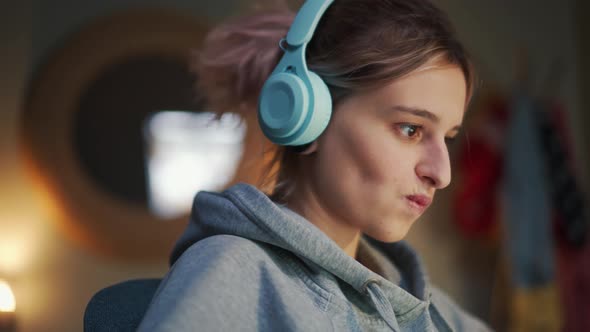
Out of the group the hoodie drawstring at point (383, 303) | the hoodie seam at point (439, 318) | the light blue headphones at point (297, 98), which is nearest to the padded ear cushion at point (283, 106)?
the light blue headphones at point (297, 98)

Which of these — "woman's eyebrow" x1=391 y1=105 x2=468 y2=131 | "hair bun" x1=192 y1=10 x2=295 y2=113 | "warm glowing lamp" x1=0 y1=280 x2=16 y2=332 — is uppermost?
"hair bun" x1=192 y1=10 x2=295 y2=113

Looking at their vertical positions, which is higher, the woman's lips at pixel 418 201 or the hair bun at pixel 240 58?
the hair bun at pixel 240 58

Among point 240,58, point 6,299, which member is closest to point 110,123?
point 6,299

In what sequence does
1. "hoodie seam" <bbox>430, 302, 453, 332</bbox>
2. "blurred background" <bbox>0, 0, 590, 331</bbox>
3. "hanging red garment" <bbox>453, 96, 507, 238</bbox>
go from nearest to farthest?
"hoodie seam" <bbox>430, 302, 453, 332</bbox> → "blurred background" <bbox>0, 0, 590, 331</bbox> → "hanging red garment" <bbox>453, 96, 507, 238</bbox>

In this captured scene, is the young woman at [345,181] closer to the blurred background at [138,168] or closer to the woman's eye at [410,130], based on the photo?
the woman's eye at [410,130]

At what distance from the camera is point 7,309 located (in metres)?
1.72

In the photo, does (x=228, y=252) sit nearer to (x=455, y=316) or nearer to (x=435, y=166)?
(x=435, y=166)

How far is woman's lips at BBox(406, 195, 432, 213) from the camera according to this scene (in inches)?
32.6

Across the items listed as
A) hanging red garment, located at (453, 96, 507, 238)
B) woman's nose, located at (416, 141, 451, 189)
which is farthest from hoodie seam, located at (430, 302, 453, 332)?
hanging red garment, located at (453, 96, 507, 238)

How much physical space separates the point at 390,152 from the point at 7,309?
1.37 metres

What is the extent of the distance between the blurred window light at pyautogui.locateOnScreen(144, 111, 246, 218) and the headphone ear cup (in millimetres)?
1298

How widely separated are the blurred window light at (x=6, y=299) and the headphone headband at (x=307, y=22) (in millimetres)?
1305

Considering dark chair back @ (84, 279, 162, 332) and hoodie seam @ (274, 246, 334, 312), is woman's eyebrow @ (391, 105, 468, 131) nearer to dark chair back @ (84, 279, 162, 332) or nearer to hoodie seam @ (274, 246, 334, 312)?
hoodie seam @ (274, 246, 334, 312)

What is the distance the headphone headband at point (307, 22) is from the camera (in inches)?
33.1
